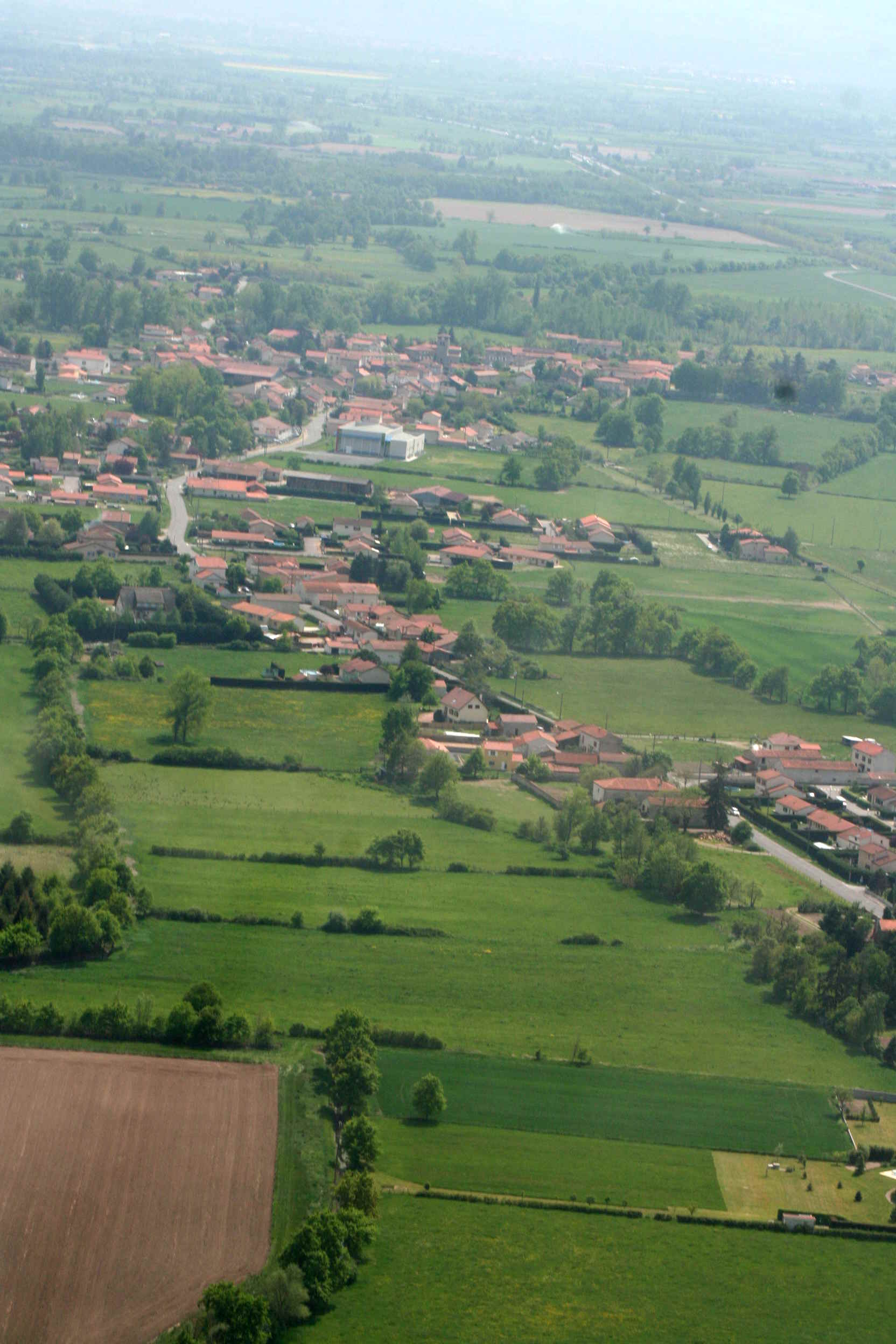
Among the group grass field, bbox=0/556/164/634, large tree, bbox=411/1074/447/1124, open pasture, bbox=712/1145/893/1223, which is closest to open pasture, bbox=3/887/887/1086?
large tree, bbox=411/1074/447/1124

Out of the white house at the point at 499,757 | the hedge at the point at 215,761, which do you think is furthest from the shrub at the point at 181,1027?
the white house at the point at 499,757

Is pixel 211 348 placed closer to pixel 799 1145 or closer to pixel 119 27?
pixel 799 1145

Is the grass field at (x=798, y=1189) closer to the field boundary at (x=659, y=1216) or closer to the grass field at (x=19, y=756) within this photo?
the field boundary at (x=659, y=1216)

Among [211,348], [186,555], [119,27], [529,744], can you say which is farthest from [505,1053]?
[119,27]

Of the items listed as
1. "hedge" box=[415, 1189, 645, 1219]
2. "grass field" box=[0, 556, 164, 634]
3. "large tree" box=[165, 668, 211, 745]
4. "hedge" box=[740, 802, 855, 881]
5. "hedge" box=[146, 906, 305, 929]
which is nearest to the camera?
"hedge" box=[415, 1189, 645, 1219]

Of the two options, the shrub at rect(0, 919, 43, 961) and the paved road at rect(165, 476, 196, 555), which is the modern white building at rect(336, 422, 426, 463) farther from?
the shrub at rect(0, 919, 43, 961)

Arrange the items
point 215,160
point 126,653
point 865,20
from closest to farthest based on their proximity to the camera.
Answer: point 126,653 → point 215,160 → point 865,20

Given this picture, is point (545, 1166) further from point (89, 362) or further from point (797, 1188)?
point (89, 362)
